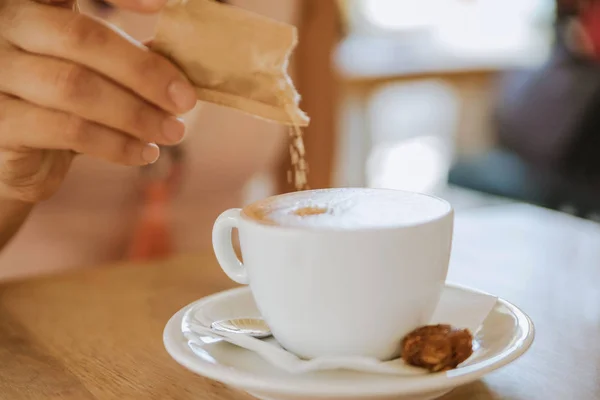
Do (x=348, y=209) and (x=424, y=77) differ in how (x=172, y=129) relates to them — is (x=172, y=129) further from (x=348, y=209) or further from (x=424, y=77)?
(x=424, y=77)

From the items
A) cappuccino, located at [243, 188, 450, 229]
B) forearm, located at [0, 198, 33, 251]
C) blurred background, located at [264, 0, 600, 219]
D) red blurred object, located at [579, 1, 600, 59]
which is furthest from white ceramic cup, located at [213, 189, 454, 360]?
blurred background, located at [264, 0, 600, 219]

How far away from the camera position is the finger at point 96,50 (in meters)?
0.58

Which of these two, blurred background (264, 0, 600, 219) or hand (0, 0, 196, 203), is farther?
blurred background (264, 0, 600, 219)

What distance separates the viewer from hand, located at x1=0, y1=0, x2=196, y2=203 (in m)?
0.58

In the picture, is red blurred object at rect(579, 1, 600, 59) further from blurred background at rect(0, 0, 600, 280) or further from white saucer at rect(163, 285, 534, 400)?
white saucer at rect(163, 285, 534, 400)

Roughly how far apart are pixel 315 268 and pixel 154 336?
0.21 meters

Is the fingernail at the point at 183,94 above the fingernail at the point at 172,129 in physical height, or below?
above

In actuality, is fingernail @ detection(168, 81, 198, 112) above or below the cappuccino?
above

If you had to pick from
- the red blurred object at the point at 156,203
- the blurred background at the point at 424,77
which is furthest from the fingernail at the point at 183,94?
the blurred background at the point at 424,77

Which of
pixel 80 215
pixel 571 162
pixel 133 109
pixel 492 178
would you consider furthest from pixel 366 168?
pixel 133 109

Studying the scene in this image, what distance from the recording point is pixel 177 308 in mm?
671

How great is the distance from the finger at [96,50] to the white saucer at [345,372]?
0.59 ft

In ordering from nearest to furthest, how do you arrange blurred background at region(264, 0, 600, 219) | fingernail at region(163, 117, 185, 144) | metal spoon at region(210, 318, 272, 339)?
metal spoon at region(210, 318, 272, 339)
fingernail at region(163, 117, 185, 144)
blurred background at region(264, 0, 600, 219)

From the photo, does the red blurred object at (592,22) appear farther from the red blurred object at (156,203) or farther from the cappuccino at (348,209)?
the cappuccino at (348,209)
